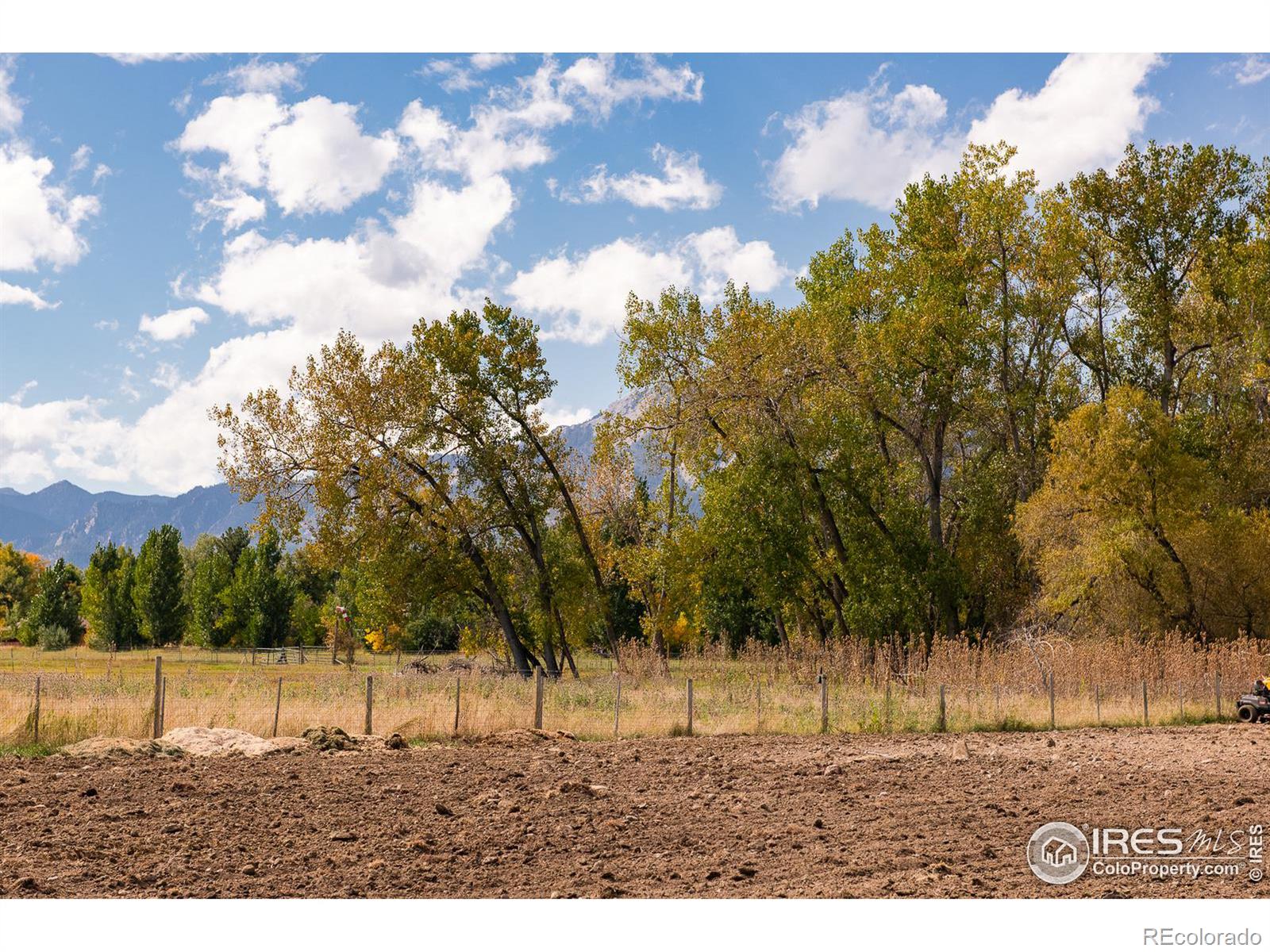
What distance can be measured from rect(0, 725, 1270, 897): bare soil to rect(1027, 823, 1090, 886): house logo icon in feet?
0.63

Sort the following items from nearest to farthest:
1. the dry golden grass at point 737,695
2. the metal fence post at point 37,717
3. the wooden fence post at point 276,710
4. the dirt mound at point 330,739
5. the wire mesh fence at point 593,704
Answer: the metal fence post at point 37,717, the dirt mound at point 330,739, the wire mesh fence at point 593,704, the wooden fence post at point 276,710, the dry golden grass at point 737,695

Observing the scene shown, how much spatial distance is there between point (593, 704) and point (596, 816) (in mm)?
9697

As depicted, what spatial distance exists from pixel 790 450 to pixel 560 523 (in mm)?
9362

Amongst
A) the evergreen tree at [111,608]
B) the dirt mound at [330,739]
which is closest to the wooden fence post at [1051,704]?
the dirt mound at [330,739]

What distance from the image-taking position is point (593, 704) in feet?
67.2

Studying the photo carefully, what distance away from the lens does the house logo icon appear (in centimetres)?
833

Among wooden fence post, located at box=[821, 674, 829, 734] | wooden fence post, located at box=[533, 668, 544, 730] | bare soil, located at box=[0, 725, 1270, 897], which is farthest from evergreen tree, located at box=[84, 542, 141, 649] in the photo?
bare soil, located at box=[0, 725, 1270, 897]

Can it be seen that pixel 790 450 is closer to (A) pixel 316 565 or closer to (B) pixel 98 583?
(A) pixel 316 565

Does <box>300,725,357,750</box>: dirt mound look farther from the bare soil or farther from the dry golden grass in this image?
the dry golden grass

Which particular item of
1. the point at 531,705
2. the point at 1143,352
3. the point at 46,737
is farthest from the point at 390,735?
the point at 1143,352

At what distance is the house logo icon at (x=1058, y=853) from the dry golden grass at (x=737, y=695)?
9.32m

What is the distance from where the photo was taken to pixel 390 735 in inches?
655

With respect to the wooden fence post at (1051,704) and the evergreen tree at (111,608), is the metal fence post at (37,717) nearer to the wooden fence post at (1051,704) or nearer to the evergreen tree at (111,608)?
the wooden fence post at (1051,704)

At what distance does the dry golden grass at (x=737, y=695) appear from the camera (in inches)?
680
